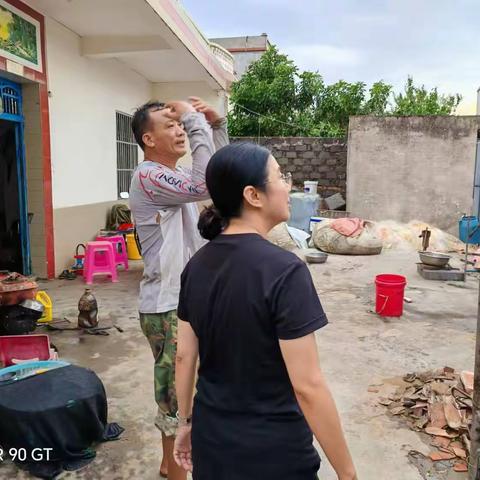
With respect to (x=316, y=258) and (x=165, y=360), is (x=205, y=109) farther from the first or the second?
(x=316, y=258)

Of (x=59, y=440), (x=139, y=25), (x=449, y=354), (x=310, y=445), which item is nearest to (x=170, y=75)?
(x=139, y=25)

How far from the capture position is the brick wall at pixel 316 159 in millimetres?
11562

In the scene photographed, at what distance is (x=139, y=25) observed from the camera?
662cm

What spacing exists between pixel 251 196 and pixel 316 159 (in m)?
10.8

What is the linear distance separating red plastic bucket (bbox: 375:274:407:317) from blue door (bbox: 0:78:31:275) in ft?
14.4

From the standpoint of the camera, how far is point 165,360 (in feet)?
6.57

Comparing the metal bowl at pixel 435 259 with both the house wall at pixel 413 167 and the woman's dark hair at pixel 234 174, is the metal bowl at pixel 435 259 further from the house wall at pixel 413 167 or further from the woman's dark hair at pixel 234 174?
the woman's dark hair at pixel 234 174

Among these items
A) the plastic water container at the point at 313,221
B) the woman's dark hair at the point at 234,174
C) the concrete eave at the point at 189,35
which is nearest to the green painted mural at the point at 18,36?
the concrete eave at the point at 189,35

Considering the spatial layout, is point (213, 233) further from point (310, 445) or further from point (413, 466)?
point (413, 466)

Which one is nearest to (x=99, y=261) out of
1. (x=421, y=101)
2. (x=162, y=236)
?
(x=162, y=236)

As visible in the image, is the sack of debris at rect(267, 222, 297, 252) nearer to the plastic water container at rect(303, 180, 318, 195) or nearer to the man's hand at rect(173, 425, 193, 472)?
the plastic water container at rect(303, 180, 318, 195)

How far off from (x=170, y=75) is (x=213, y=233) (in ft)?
29.7

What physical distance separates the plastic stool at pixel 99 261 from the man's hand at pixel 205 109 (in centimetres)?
459

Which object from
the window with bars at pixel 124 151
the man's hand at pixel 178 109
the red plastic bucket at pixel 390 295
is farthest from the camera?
the window with bars at pixel 124 151
